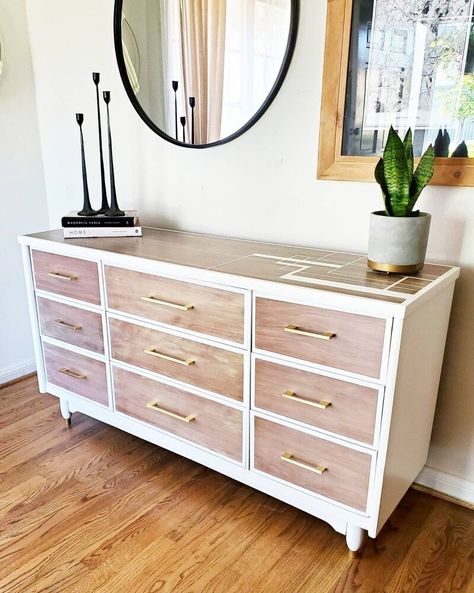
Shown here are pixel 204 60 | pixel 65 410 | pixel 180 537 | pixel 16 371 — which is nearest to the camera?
pixel 180 537

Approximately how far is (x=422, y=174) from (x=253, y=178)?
0.71m

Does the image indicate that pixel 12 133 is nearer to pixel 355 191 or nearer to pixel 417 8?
pixel 355 191

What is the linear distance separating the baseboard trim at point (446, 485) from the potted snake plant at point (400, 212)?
80 cm

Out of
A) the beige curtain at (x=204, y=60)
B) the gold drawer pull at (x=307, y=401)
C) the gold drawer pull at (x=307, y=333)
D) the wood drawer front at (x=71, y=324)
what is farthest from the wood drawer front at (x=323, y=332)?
the beige curtain at (x=204, y=60)

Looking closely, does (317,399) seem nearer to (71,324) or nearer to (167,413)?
(167,413)

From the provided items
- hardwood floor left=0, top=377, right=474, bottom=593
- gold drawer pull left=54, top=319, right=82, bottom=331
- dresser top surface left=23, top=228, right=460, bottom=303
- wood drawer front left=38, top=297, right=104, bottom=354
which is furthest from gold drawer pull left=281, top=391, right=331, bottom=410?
gold drawer pull left=54, top=319, right=82, bottom=331

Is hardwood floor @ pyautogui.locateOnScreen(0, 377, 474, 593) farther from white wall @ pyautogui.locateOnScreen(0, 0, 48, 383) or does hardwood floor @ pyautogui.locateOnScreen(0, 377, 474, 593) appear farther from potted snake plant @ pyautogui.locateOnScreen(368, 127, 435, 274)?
potted snake plant @ pyautogui.locateOnScreen(368, 127, 435, 274)

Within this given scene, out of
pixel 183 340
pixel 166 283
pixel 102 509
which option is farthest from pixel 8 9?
pixel 102 509

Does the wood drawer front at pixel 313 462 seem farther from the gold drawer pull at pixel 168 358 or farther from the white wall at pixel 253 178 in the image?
the white wall at pixel 253 178

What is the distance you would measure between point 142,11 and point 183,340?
135 cm

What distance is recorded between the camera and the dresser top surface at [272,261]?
4.33 ft

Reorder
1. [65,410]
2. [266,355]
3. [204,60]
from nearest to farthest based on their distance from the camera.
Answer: [266,355]
[204,60]
[65,410]

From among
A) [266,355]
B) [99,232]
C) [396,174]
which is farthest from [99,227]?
[396,174]

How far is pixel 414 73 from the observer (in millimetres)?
1479
